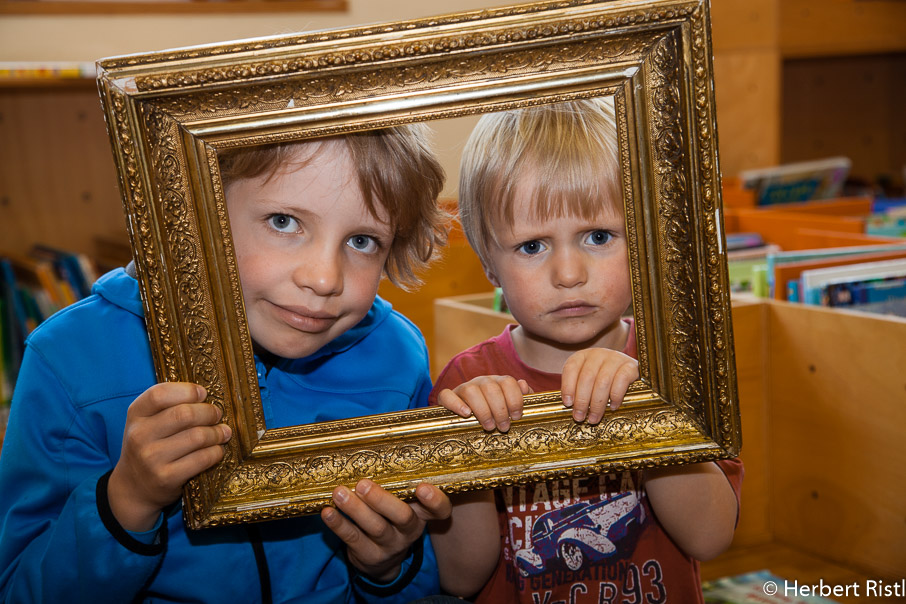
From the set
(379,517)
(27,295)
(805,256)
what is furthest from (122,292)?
(27,295)

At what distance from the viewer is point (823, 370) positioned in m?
1.58

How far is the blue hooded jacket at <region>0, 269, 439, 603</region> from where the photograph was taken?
0.84m

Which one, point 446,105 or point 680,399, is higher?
point 446,105

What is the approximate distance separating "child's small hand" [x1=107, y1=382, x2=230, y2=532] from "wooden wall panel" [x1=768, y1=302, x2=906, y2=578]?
1191 millimetres

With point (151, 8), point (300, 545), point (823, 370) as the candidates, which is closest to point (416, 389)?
point (300, 545)

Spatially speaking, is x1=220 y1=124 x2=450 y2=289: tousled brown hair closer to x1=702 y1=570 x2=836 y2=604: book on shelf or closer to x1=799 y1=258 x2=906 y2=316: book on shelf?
x1=702 y1=570 x2=836 y2=604: book on shelf

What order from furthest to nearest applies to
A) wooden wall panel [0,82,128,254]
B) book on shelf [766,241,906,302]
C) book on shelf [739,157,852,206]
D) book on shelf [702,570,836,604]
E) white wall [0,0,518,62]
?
book on shelf [739,157,852,206] → wooden wall panel [0,82,128,254] → white wall [0,0,518,62] → book on shelf [766,241,906,302] → book on shelf [702,570,836,604]

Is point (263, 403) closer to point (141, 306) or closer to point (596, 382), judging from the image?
point (141, 306)

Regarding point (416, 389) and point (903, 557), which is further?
point (903, 557)

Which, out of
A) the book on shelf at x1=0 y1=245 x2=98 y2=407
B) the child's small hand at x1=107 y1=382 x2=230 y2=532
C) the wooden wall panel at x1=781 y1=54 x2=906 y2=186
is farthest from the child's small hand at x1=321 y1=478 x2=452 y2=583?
the wooden wall panel at x1=781 y1=54 x2=906 y2=186

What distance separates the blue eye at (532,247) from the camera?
0.79 m

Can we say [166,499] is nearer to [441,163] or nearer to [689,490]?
[441,163]

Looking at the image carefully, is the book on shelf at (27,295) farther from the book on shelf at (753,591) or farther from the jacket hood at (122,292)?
the book on shelf at (753,591)

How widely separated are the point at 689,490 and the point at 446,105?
0.50m
